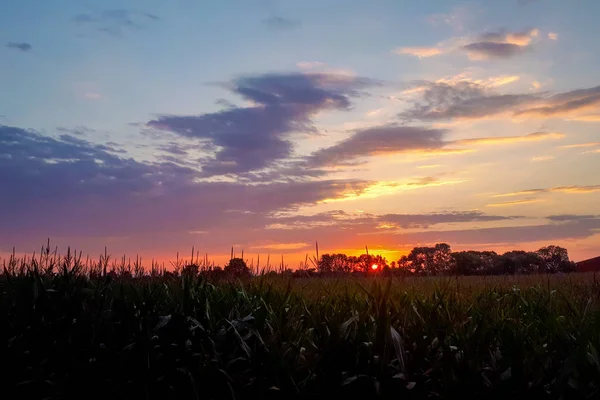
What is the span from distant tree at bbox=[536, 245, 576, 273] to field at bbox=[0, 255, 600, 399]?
2391cm

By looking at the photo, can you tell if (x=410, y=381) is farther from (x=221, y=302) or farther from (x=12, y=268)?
(x=12, y=268)

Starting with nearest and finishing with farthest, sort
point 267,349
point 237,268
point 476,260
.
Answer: point 267,349 < point 237,268 < point 476,260

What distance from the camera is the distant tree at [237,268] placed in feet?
33.9

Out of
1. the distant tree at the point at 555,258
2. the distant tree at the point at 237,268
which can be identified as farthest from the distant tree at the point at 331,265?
the distant tree at the point at 555,258

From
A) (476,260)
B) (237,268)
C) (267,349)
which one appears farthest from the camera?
(476,260)

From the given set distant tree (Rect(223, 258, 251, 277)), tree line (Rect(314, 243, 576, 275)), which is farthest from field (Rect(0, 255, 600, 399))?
tree line (Rect(314, 243, 576, 275))

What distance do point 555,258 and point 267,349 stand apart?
2830 centimetres

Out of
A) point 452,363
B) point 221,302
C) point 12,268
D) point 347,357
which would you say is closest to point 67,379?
point 221,302

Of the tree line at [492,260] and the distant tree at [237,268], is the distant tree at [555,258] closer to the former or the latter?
the tree line at [492,260]

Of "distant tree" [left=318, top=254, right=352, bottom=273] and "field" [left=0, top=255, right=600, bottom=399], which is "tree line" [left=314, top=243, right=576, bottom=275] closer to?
"distant tree" [left=318, top=254, right=352, bottom=273]

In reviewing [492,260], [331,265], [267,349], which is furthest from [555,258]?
[267,349]

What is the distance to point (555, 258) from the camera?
98.2 feet

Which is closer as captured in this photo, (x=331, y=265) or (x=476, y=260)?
(x=331, y=265)

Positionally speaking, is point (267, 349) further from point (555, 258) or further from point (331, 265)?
point (555, 258)
